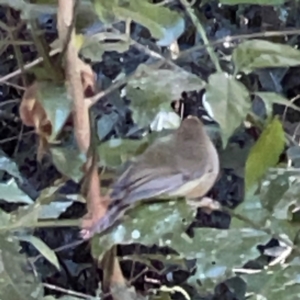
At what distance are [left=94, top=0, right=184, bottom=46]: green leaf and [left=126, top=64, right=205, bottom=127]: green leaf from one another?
1.8 inches

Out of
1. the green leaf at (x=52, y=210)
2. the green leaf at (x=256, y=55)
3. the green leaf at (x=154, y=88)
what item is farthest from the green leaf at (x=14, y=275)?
the green leaf at (x=256, y=55)

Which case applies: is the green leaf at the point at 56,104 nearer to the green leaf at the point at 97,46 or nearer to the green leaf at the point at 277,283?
the green leaf at the point at 97,46

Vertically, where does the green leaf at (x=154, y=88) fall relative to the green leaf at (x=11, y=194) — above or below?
above

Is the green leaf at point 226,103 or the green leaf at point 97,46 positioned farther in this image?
the green leaf at point 97,46

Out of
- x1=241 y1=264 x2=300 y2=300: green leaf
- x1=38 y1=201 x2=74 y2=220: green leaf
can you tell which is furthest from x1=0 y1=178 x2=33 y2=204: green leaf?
x1=241 y1=264 x2=300 y2=300: green leaf

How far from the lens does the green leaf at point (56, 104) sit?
0.73m

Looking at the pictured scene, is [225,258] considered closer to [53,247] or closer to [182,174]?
[182,174]

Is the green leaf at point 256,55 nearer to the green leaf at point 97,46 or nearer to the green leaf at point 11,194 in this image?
the green leaf at point 97,46

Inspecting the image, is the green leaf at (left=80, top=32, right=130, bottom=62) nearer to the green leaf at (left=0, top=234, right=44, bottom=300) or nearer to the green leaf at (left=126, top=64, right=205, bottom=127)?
the green leaf at (left=126, top=64, right=205, bottom=127)

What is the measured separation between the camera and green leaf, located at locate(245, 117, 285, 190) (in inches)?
32.6

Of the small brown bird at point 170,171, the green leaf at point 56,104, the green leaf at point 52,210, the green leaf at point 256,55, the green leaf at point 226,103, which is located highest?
the green leaf at point 256,55

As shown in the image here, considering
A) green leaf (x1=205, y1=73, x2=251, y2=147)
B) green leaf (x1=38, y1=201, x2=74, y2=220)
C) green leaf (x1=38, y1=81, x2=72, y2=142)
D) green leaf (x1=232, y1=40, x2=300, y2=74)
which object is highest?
green leaf (x1=232, y1=40, x2=300, y2=74)

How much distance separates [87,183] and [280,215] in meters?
0.20

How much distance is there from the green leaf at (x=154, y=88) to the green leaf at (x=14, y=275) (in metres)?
0.18
